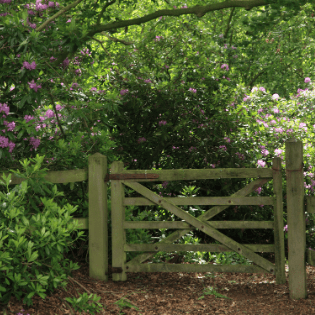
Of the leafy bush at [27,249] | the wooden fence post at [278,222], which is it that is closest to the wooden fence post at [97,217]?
the leafy bush at [27,249]

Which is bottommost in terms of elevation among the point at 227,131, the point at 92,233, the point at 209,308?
the point at 209,308

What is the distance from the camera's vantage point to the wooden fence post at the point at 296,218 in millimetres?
4090

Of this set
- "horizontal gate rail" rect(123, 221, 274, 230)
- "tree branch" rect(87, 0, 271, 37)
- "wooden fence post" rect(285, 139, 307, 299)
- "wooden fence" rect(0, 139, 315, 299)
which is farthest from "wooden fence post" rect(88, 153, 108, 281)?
"tree branch" rect(87, 0, 271, 37)

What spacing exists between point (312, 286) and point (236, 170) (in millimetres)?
1470

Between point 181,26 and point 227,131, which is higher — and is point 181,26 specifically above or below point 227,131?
above

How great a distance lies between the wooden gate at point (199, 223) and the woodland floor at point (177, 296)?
0.20m

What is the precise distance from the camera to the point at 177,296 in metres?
4.22

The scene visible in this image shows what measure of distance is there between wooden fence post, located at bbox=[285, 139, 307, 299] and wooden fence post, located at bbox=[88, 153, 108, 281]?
5.95 feet

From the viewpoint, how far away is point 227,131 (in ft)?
20.4

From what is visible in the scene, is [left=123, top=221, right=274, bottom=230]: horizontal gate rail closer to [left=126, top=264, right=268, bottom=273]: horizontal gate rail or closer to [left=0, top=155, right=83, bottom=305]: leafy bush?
[left=126, top=264, right=268, bottom=273]: horizontal gate rail

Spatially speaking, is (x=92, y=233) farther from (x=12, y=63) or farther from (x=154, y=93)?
(x=154, y=93)

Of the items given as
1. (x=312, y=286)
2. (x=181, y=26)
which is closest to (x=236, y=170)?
(x=312, y=286)

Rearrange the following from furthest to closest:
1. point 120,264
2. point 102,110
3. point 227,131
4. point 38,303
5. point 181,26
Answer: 1. point 181,26
2. point 227,131
3. point 102,110
4. point 120,264
5. point 38,303

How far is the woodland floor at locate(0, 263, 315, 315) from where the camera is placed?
3.72m
